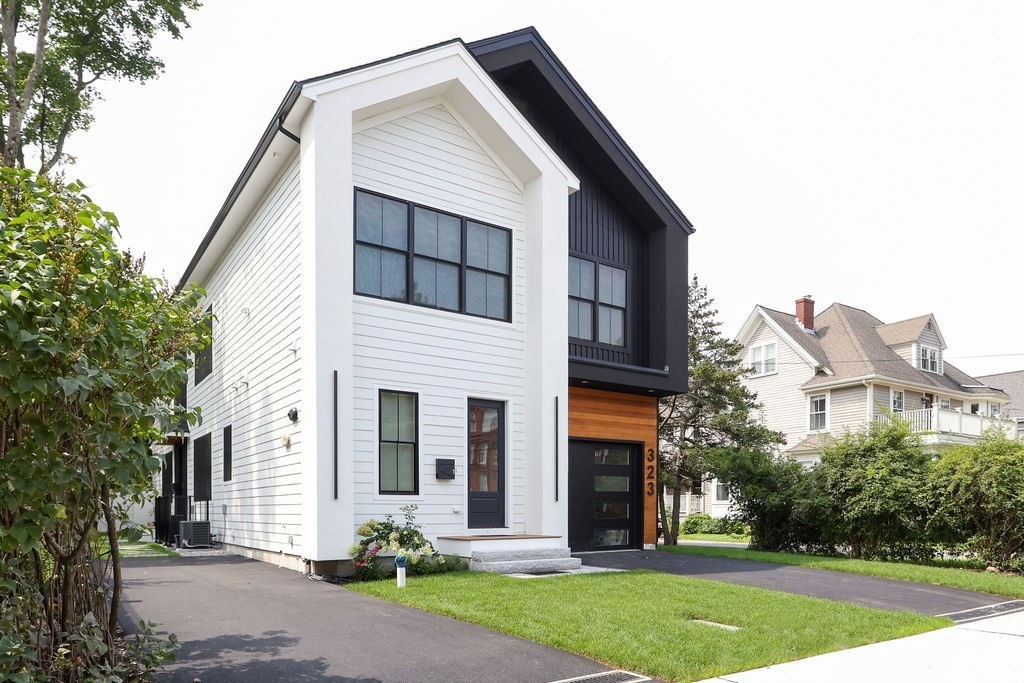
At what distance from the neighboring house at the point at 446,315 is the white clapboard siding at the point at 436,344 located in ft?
0.10

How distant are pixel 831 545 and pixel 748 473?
76.7 inches

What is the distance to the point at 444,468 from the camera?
36.6 feet

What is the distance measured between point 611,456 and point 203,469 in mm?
8743

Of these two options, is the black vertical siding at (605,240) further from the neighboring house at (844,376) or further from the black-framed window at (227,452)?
the neighboring house at (844,376)

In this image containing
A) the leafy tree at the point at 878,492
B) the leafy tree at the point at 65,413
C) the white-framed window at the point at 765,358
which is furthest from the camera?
the white-framed window at the point at 765,358

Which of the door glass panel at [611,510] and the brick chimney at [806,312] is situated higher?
the brick chimney at [806,312]

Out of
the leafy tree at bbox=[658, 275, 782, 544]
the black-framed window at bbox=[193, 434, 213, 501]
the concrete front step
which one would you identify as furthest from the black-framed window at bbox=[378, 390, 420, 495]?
the leafy tree at bbox=[658, 275, 782, 544]

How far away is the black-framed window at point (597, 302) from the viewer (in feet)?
47.0

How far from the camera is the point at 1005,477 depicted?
12445 mm

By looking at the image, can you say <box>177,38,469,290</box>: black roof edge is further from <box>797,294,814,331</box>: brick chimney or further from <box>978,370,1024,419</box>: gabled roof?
<box>978,370,1024,419</box>: gabled roof

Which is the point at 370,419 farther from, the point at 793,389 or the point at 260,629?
the point at 793,389

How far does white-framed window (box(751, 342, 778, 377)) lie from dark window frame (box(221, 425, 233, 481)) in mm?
21805

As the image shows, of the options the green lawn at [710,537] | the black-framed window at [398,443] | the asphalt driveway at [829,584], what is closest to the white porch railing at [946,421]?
the green lawn at [710,537]

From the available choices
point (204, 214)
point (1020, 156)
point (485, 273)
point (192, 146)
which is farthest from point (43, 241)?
point (1020, 156)
